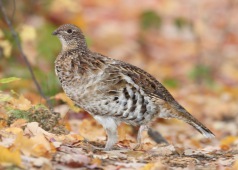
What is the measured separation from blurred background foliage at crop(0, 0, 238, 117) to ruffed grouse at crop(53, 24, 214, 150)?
177 centimetres

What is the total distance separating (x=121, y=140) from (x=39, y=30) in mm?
4923

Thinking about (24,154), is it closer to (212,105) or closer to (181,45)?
(212,105)

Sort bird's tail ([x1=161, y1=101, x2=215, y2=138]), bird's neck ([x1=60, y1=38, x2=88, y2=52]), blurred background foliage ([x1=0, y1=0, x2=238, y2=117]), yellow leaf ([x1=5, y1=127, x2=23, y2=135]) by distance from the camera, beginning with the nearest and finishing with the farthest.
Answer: yellow leaf ([x1=5, y1=127, x2=23, y2=135]) → bird's neck ([x1=60, y1=38, x2=88, y2=52]) → bird's tail ([x1=161, y1=101, x2=215, y2=138]) → blurred background foliage ([x1=0, y1=0, x2=238, y2=117])

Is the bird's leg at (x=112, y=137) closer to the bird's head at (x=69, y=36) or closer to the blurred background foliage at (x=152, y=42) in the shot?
the bird's head at (x=69, y=36)

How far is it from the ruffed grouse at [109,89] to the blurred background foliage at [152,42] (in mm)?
1772

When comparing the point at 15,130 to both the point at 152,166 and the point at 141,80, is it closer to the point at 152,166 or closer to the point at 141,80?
the point at 152,166

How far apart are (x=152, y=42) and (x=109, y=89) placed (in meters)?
10.5

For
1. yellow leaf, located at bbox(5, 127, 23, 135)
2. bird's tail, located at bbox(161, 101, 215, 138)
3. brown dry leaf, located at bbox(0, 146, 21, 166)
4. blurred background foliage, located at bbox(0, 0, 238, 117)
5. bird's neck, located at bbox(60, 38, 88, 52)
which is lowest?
brown dry leaf, located at bbox(0, 146, 21, 166)

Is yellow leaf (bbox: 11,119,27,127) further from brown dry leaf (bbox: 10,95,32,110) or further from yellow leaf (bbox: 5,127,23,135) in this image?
brown dry leaf (bbox: 10,95,32,110)

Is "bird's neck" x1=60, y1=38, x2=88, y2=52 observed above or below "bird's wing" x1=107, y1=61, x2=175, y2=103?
above

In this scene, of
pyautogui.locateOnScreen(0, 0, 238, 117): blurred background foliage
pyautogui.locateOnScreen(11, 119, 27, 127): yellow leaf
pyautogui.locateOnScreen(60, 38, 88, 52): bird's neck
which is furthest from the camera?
pyautogui.locateOnScreen(0, 0, 238, 117): blurred background foliage

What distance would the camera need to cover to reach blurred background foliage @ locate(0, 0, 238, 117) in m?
9.92

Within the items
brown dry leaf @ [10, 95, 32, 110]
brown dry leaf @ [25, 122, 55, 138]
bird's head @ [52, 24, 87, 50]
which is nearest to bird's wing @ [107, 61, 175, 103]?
bird's head @ [52, 24, 87, 50]

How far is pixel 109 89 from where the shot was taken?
5672 millimetres
